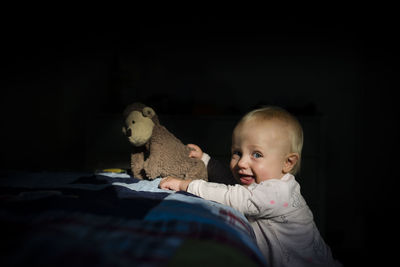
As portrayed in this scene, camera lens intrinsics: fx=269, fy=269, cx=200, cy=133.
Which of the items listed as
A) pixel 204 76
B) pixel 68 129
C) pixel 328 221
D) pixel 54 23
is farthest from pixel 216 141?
pixel 54 23

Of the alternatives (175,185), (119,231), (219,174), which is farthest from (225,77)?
(119,231)

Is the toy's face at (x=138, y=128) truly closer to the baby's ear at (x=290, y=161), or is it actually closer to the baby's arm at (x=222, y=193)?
the baby's arm at (x=222, y=193)

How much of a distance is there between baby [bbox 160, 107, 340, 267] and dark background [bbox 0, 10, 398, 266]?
1.34m

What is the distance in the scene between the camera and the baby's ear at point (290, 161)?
907mm

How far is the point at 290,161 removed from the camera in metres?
0.92

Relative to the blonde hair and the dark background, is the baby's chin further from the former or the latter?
the dark background

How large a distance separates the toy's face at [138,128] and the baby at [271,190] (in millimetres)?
198

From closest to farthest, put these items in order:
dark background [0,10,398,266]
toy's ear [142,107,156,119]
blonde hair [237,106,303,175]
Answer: blonde hair [237,106,303,175], toy's ear [142,107,156,119], dark background [0,10,398,266]

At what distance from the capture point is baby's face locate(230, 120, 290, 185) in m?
0.88

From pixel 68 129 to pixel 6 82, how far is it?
0.67 metres

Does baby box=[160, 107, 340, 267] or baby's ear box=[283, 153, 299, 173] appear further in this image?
baby's ear box=[283, 153, 299, 173]

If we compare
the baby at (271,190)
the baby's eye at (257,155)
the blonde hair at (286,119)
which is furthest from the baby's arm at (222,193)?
the blonde hair at (286,119)

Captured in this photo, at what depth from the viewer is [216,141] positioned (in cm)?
188

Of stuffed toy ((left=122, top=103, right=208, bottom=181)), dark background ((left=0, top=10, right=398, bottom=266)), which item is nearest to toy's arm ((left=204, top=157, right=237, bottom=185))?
stuffed toy ((left=122, top=103, right=208, bottom=181))
